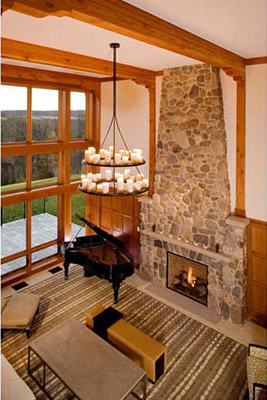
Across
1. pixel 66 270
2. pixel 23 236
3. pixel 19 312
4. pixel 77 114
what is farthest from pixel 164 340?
pixel 77 114

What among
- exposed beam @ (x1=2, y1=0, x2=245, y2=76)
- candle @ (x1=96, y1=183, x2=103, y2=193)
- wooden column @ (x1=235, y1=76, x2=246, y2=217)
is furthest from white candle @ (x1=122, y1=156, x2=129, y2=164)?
wooden column @ (x1=235, y1=76, x2=246, y2=217)

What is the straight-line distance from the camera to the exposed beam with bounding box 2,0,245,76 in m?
2.28

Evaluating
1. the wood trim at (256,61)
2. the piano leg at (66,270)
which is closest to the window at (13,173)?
the piano leg at (66,270)

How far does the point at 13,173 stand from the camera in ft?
23.8

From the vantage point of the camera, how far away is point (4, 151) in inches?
Answer: 269

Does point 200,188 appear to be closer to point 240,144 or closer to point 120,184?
point 240,144

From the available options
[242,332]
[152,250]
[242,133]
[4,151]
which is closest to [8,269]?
[4,151]

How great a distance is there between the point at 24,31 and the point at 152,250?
5054 millimetres

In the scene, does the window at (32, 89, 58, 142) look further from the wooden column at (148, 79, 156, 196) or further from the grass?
the wooden column at (148, 79, 156, 196)

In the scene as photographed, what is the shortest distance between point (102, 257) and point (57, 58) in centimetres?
403

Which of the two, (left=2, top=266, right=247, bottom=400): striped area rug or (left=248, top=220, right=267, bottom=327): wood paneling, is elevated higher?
(left=248, top=220, right=267, bottom=327): wood paneling

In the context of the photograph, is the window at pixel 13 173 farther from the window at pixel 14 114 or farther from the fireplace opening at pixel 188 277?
the fireplace opening at pixel 188 277

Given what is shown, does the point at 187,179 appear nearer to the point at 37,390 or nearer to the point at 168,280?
the point at 168,280

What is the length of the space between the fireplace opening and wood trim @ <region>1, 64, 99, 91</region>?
463 cm
